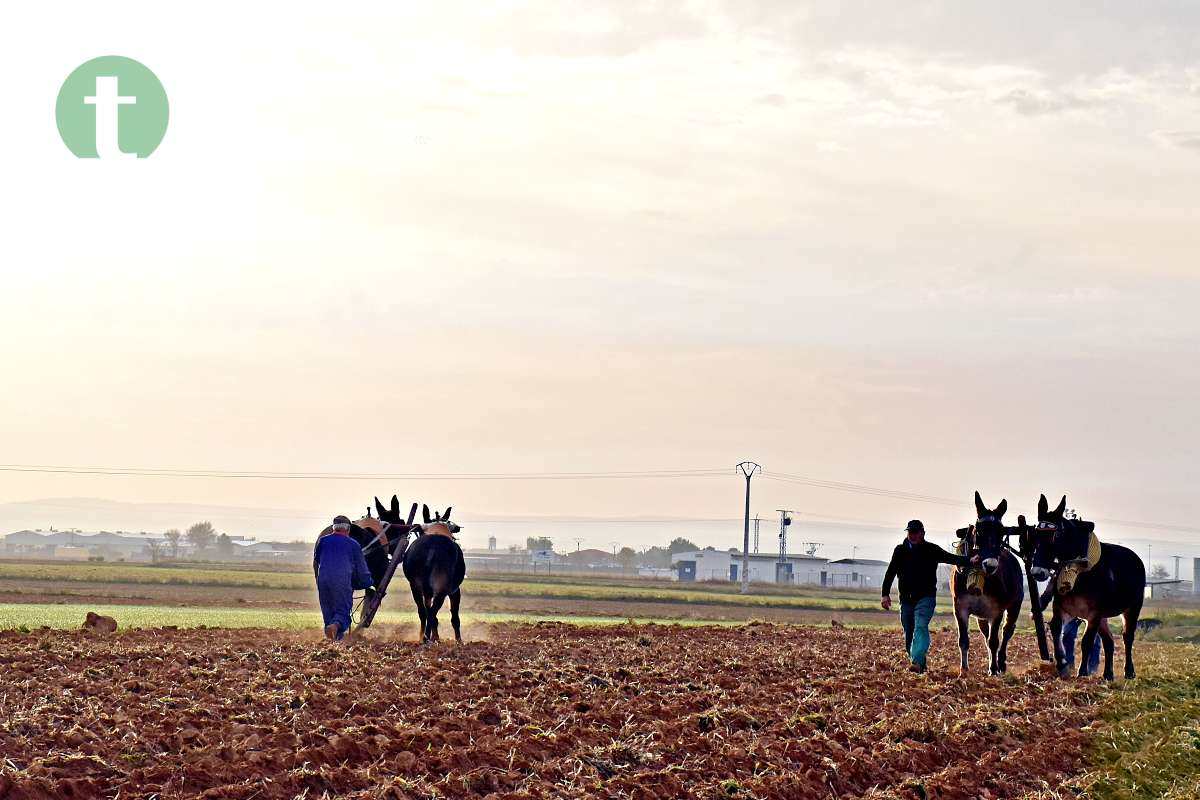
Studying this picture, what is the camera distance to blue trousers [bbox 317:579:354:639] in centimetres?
2297

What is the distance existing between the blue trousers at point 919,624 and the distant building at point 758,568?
397 feet

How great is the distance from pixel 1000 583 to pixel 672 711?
321 inches

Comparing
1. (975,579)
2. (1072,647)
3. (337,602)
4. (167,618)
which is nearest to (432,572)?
(337,602)

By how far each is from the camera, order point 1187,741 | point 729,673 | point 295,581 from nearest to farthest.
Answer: point 1187,741, point 729,673, point 295,581

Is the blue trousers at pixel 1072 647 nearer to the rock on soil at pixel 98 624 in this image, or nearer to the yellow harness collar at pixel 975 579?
the yellow harness collar at pixel 975 579

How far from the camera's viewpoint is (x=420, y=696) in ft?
50.5

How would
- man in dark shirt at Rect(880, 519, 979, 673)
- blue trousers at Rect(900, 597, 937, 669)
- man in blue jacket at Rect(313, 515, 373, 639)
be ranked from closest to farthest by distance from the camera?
man in dark shirt at Rect(880, 519, 979, 673) → blue trousers at Rect(900, 597, 937, 669) → man in blue jacket at Rect(313, 515, 373, 639)

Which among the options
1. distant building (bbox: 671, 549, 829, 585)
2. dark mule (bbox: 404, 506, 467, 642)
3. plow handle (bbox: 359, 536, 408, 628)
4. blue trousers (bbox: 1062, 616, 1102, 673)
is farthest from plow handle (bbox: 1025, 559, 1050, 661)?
distant building (bbox: 671, 549, 829, 585)

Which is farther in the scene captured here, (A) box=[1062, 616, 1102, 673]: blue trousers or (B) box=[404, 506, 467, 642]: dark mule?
(B) box=[404, 506, 467, 642]: dark mule

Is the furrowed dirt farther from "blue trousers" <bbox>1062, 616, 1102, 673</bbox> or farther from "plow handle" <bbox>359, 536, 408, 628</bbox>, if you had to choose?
"plow handle" <bbox>359, 536, 408, 628</bbox>

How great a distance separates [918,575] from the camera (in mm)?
20547

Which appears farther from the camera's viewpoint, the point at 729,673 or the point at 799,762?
the point at 729,673

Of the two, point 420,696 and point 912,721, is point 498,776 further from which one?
point 912,721

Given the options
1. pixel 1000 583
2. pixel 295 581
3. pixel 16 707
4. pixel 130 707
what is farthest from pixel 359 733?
pixel 295 581
